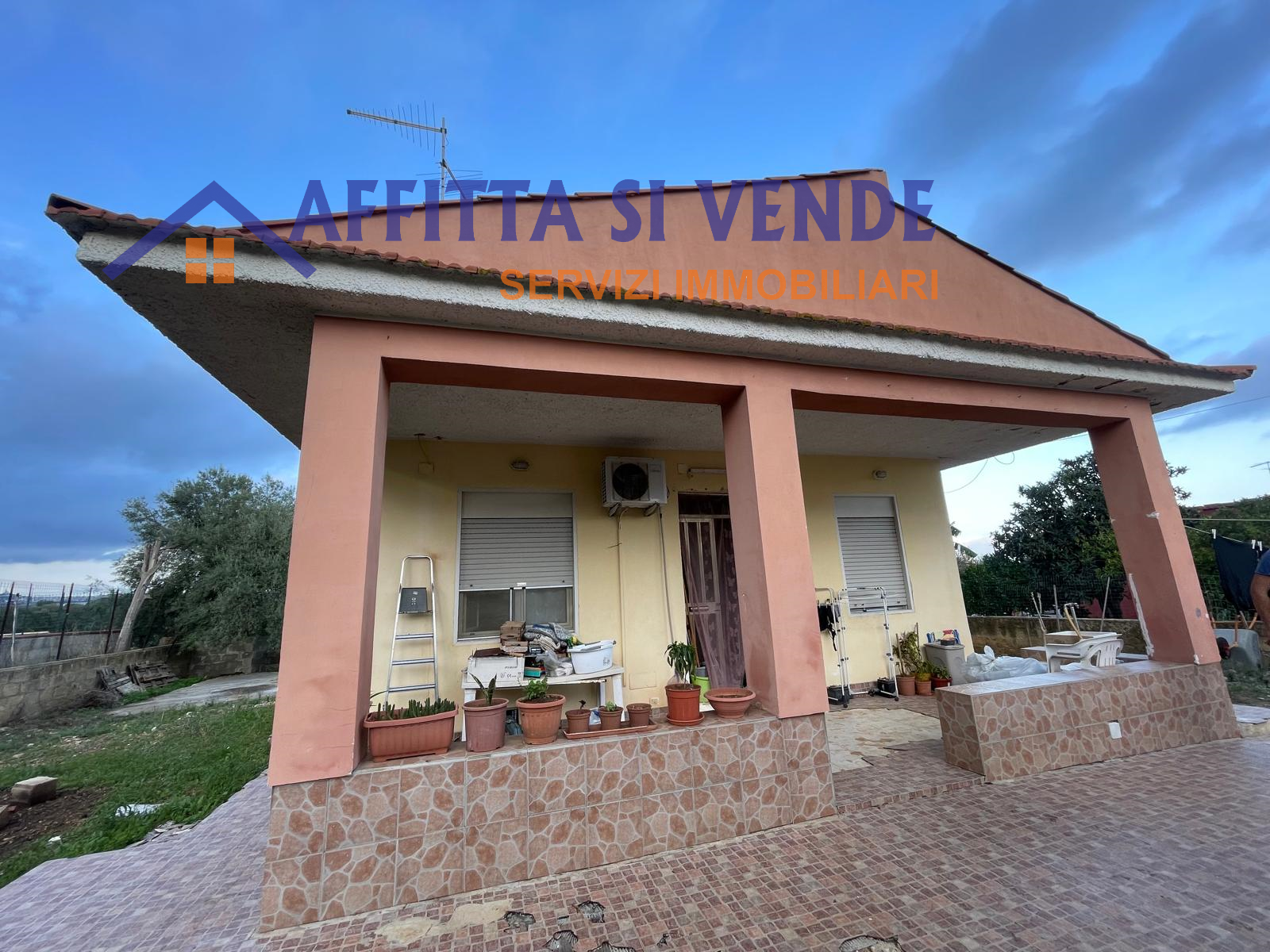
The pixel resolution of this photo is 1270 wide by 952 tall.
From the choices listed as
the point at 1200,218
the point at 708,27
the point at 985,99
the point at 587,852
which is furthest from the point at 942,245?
the point at 1200,218

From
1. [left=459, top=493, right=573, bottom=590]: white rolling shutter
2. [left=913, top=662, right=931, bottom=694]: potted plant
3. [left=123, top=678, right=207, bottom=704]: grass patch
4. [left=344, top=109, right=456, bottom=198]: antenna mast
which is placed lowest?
[left=123, top=678, right=207, bottom=704]: grass patch

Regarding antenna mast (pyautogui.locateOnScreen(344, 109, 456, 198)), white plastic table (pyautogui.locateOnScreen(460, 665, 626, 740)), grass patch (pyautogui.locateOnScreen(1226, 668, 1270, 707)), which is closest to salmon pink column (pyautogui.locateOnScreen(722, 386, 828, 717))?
white plastic table (pyautogui.locateOnScreen(460, 665, 626, 740))

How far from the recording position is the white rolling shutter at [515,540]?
5625mm

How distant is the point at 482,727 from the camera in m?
2.98

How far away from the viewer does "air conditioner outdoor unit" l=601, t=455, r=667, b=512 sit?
19.0 feet

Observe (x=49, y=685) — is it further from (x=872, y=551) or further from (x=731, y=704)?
(x=872, y=551)

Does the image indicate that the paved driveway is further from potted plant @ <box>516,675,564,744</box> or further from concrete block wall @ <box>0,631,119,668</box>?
concrete block wall @ <box>0,631,119,668</box>

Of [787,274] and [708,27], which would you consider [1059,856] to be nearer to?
[787,274]

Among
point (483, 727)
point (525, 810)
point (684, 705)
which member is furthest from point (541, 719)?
point (684, 705)

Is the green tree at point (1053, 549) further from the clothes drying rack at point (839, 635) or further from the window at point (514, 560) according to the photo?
the window at point (514, 560)

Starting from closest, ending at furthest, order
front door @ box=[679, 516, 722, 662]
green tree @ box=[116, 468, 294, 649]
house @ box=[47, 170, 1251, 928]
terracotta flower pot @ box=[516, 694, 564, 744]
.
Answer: house @ box=[47, 170, 1251, 928] → terracotta flower pot @ box=[516, 694, 564, 744] → front door @ box=[679, 516, 722, 662] → green tree @ box=[116, 468, 294, 649]

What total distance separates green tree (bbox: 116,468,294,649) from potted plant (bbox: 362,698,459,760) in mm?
15163

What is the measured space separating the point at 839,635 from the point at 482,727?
544 centimetres

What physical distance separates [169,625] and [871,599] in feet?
64.1
